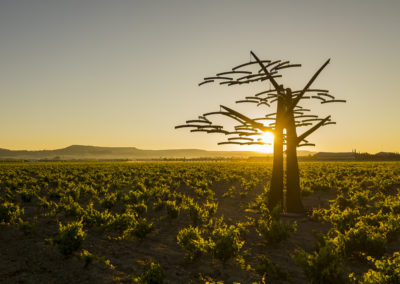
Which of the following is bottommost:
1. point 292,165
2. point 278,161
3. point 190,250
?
point 190,250

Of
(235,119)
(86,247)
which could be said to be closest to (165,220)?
(86,247)

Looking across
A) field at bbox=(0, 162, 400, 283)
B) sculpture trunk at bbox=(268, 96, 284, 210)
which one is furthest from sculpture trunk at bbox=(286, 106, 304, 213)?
field at bbox=(0, 162, 400, 283)

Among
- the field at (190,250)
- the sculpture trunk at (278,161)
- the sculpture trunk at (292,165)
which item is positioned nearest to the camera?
the field at (190,250)

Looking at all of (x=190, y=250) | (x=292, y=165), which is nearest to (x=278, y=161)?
(x=292, y=165)

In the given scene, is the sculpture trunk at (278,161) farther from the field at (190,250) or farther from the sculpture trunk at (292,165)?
the field at (190,250)

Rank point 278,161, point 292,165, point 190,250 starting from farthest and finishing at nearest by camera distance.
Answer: point 278,161, point 292,165, point 190,250

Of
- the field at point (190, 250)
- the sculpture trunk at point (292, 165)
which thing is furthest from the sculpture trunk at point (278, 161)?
the field at point (190, 250)

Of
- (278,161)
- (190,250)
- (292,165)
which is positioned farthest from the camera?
(278,161)

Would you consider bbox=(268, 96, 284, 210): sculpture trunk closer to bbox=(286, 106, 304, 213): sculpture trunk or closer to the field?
bbox=(286, 106, 304, 213): sculpture trunk

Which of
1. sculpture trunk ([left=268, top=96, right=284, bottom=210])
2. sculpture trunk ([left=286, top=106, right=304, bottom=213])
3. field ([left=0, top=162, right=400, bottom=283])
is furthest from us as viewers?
sculpture trunk ([left=268, top=96, right=284, bottom=210])

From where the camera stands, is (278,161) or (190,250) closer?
(190,250)

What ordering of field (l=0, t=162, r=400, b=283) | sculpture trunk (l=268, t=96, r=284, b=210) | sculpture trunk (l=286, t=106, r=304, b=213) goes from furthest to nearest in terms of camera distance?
sculpture trunk (l=268, t=96, r=284, b=210), sculpture trunk (l=286, t=106, r=304, b=213), field (l=0, t=162, r=400, b=283)

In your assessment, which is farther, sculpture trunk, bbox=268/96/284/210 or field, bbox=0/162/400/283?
sculpture trunk, bbox=268/96/284/210

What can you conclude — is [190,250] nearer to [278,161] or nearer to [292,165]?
[278,161]
